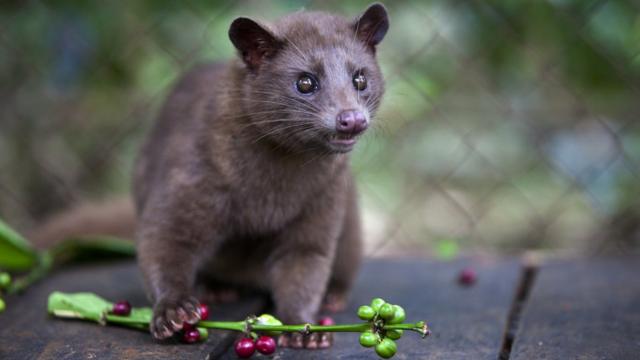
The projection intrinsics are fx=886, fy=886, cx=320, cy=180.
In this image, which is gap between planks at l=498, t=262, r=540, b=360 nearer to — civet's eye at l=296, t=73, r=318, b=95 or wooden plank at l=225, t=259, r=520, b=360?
wooden plank at l=225, t=259, r=520, b=360

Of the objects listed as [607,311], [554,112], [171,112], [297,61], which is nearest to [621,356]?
[607,311]

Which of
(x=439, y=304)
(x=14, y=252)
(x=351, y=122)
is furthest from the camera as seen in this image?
(x=14, y=252)

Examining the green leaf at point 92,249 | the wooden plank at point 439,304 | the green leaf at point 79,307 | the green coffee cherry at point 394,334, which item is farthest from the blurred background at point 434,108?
the green coffee cherry at point 394,334

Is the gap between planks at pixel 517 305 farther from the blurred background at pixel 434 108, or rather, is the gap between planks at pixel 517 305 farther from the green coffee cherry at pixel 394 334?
the blurred background at pixel 434 108

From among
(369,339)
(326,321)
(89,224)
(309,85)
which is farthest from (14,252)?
(369,339)

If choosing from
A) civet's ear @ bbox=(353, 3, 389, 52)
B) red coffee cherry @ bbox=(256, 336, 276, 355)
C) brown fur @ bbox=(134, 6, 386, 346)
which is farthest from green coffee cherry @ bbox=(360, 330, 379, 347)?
civet's ear @ bbox=(353, 3, 389, 52)

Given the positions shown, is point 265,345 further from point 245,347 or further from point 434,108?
point 434,108

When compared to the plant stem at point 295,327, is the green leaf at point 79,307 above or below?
above
